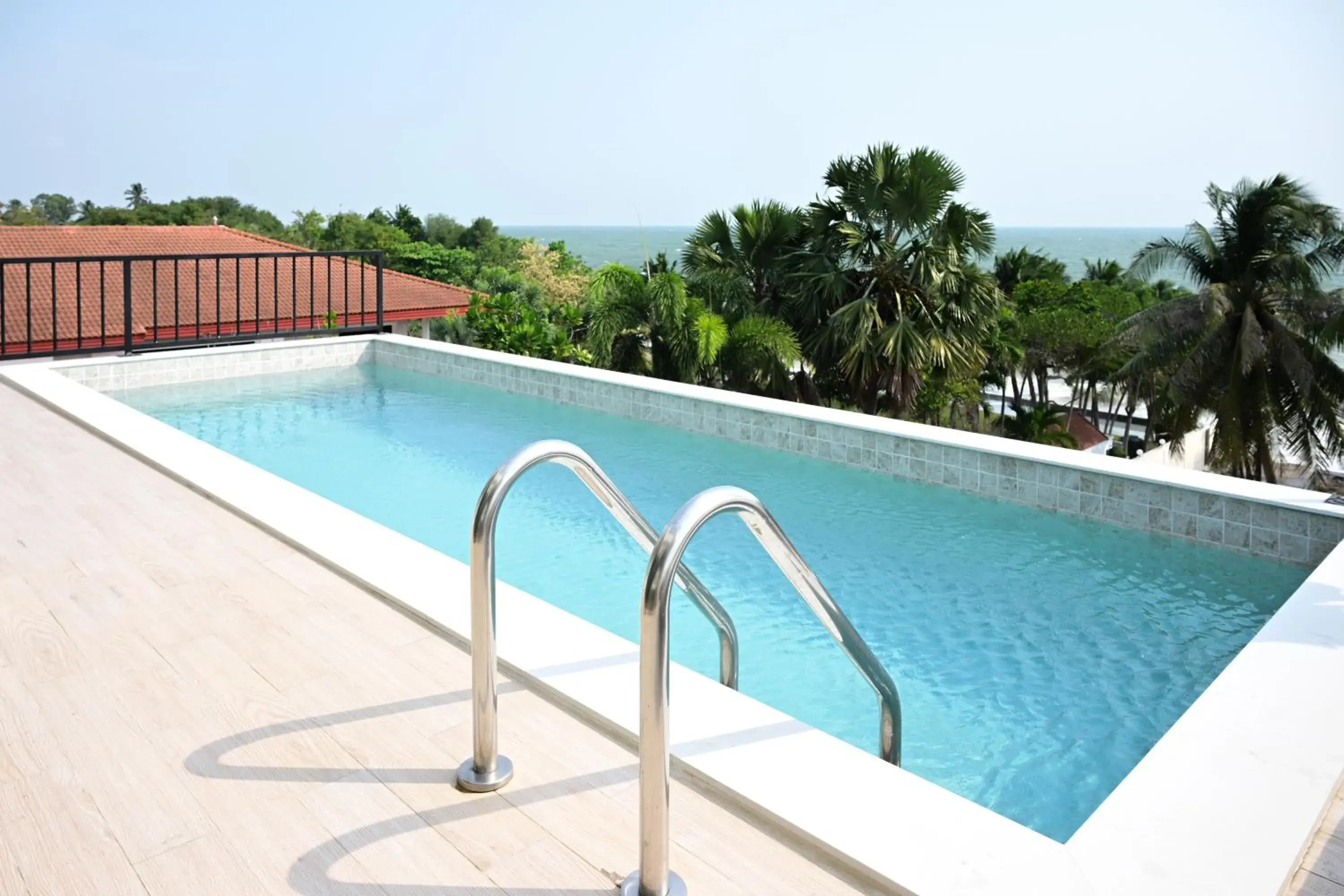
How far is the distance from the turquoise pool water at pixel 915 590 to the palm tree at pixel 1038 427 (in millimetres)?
17374

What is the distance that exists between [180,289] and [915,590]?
55.9 ft

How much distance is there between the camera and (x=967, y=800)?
2.00 meters

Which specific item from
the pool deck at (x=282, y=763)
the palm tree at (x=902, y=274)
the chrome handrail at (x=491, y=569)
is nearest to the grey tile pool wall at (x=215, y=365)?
the pool deck at (x=282, y=763)

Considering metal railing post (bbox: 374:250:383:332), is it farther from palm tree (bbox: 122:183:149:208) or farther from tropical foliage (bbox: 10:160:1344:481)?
palm tree (bbox: 122:183:149:208)

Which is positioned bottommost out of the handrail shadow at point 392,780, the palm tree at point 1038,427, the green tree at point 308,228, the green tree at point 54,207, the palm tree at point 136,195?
the palm tree at point 1038,427

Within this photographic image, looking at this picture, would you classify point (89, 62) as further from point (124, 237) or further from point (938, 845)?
point (938, 845)

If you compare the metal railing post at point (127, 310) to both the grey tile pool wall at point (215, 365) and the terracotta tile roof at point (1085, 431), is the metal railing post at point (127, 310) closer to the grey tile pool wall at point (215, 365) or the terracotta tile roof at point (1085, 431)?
the grey tile pool wall at point (215, 365)

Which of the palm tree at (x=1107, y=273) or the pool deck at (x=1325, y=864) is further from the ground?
the palm tree at (x=1107, y=273)

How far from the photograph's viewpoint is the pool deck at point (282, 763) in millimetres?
1579

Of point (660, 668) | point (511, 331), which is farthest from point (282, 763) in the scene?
point (511, 331)

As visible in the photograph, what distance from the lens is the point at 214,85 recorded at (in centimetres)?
4919

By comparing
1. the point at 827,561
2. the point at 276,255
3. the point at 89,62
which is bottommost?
the point at 827,561

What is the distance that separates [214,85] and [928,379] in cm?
4510

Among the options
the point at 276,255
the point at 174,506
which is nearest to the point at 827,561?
the point at 174,506
